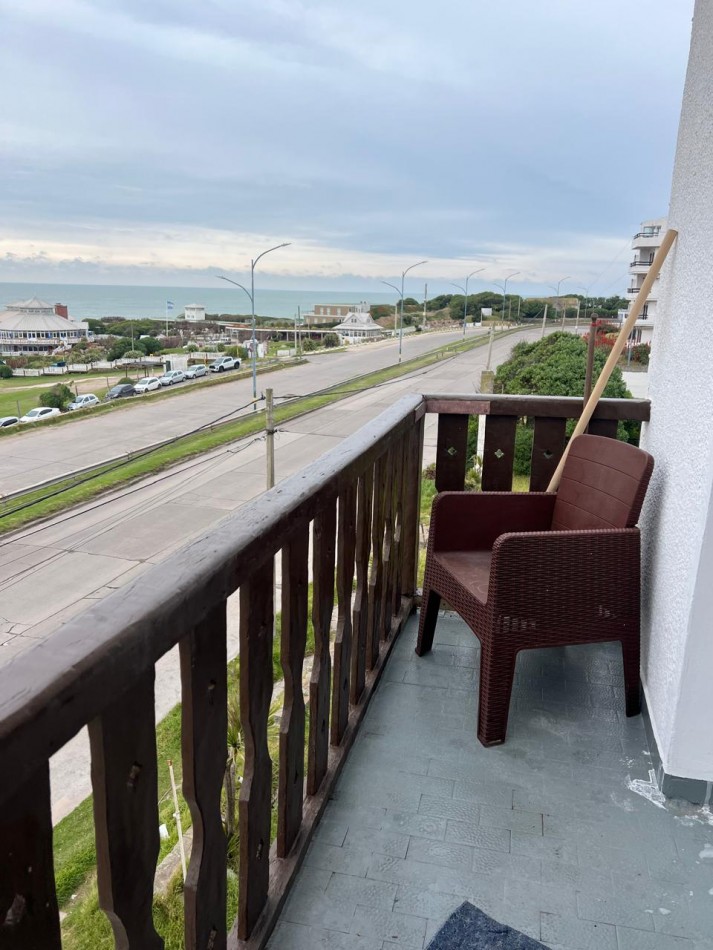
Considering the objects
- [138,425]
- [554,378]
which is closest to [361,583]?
[554,378]

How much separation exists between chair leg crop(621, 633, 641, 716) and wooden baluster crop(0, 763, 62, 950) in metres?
1.68

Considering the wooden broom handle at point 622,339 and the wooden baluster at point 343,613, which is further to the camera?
the wooden broom handle at point 622,339

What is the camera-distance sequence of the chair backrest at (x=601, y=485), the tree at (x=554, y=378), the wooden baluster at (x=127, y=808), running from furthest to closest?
the tree at (x=554, y=378) → the chair backrest at (x=601, y=485) → the wooden baluster at (x=127, y=808)

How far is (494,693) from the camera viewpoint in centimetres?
174

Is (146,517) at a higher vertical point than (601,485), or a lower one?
lower

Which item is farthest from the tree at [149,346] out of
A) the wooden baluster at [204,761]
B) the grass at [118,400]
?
the wooden baluster at [204,761]

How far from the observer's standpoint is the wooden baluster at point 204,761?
0.80 meters

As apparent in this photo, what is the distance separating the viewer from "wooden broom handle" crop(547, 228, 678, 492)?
1995mm

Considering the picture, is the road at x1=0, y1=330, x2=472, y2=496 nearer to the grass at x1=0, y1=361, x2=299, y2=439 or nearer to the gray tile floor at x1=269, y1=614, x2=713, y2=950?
the grass at x1=0, y1=361, x2=299, y2=439

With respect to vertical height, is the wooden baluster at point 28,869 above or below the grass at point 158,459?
above

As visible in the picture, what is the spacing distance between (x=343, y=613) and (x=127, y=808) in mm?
1001

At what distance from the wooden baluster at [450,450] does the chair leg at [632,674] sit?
2.91 feet

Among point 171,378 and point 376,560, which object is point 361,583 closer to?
point 376,560

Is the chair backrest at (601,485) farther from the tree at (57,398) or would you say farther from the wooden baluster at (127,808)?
the tree at (57,398)
